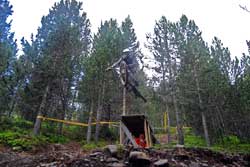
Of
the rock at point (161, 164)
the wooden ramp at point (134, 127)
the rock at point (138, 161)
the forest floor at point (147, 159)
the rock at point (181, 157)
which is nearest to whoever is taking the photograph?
the rock at point (161, 164)

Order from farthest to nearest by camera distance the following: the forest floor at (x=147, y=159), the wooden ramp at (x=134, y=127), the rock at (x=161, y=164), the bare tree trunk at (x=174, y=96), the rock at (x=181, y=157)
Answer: the bare tree trunk at (x=174, y=96), the wooden ramp at (x=134, y=127), the rock at (x=181, y=157), the forest floor at (x=147, y=159), the rock at (x=161, y=164)

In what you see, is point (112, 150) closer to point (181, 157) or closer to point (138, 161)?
point (138, 161)

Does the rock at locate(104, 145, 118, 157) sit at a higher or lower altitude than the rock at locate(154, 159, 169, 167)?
higher

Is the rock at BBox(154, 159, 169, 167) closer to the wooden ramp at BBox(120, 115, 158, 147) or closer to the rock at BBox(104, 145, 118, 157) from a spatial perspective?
the rock at BBox(104, 145, 118, 157)

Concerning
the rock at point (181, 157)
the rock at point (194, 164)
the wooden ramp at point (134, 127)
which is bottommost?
the rock at point (194, 164)

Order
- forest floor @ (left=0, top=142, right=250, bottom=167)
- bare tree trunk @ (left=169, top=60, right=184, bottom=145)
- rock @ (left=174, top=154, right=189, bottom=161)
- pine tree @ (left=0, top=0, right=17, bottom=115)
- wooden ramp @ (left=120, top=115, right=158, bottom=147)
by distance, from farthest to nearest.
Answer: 1. pine tree @ (left=0, top=0, right=17, bottom=115)
2. bare tree trunk @ (left=169, top=60, right=184, bottom=145)
3. wooden ramp @ (left=120, top=115, right=158, bottom=147)
4. rock @ (left=174, top=154, right=189, bottom=161)
5. forest floor @ (left=0, top=142, right=250, bottom=167)

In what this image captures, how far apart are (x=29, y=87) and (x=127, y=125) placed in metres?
12.7

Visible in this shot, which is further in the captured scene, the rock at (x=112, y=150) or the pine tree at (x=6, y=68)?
the pine tree at (x=6, y=68)

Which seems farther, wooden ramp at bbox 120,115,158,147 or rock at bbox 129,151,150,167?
wooden ramp at bbox 120,115,158,147

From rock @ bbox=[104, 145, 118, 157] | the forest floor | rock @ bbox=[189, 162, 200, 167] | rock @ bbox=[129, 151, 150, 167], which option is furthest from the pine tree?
rock @ bbox=[189, 162, 200, 167]

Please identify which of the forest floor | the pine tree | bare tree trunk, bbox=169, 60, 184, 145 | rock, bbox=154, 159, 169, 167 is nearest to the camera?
rock, bbox=154, 159, 169, 167

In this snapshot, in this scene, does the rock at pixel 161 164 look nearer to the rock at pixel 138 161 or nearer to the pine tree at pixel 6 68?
the rock at pixel 138 161

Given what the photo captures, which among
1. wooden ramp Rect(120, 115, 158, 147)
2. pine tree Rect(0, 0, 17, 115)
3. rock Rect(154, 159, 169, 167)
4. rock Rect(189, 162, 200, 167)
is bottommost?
rock Rect(189, 162, 200, 167)

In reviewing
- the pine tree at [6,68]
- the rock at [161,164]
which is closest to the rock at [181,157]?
the rock at [161,164]
